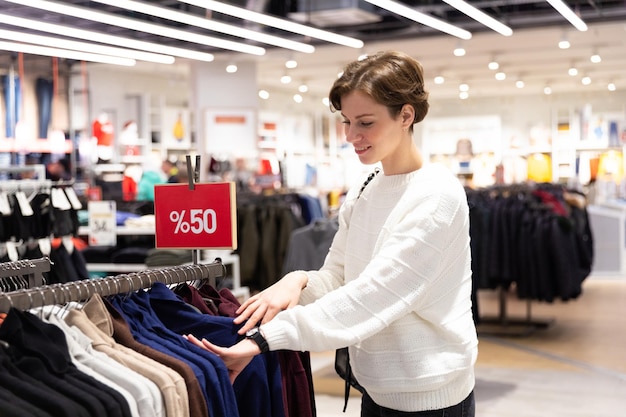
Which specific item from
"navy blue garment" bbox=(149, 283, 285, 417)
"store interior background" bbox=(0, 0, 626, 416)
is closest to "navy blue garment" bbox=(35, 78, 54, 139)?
"store interior background" bbox=(0, 0, 626, 416)

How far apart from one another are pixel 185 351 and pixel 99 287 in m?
0.24

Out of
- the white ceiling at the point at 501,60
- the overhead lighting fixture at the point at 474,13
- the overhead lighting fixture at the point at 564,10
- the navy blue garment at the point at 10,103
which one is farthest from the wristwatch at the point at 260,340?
the navy blue garment at the point at 10,103

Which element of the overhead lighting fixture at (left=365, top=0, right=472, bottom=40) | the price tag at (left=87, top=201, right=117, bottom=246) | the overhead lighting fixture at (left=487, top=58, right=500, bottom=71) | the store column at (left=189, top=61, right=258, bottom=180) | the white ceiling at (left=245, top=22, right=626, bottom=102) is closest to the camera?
the price tag at (left=87, top=201, right=117, bottom=246)

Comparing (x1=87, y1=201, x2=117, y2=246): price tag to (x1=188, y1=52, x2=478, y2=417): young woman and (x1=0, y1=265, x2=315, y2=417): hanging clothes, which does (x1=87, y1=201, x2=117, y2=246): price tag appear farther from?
(x1=188, y1=52, x2=478, y2=417): young woman

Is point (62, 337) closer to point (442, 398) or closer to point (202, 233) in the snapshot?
point (202, 233)

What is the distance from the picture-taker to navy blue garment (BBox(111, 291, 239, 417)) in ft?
6.08

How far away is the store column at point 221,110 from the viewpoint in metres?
12.8

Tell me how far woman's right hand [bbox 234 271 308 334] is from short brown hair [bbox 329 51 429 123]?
0.45 m

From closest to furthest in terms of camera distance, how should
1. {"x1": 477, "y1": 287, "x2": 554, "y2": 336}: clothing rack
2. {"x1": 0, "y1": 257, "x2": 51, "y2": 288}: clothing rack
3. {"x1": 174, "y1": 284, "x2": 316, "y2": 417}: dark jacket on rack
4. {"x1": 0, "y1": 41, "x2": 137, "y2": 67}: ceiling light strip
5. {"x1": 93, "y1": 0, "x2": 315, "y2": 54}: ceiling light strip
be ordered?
{"x1": 174, "y1": 284, "x2": 316, "y2": 417}: dark jacket on rack < {"x1": 0, "y1": 257, "x2": 51, "y2": 288}: clothing rack < {"x1": 93, "y1": 0, "x2": 315, "y2": 54}: ceiling light strip < {"x1": 0, "y1": 41, "x2": 137, "y2": 67}: ceiling light strip < {"x1": 477, "y1": 287, "x2": 554, "y2": 336}: clothing rack

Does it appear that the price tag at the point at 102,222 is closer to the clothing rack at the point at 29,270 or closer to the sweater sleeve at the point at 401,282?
the clothing rack at the point at 29,270

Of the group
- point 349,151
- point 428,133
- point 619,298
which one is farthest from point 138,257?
point 428,133

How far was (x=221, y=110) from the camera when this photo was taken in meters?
12.9

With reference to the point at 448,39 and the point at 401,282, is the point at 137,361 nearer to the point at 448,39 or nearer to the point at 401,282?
the point at 401,282

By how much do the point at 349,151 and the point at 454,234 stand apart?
17.9 metres
